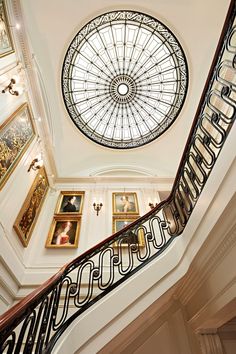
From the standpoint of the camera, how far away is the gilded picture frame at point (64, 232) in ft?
17.5

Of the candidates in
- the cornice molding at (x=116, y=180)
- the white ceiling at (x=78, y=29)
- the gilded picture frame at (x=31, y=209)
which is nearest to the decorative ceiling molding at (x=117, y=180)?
the cornice molding at (x=116, y=180)

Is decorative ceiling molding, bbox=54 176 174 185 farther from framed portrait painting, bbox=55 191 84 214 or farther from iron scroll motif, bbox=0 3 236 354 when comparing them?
iron scroll motif, bbox=0 3 236 354

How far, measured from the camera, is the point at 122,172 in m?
7.91

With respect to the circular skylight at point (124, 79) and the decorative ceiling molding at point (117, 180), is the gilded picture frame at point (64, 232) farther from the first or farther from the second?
the circular skylight at point (124, 79)

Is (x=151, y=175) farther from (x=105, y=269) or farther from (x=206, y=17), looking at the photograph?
(x=206, y=17)

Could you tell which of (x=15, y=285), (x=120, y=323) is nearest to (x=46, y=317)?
(x=120, y=323)

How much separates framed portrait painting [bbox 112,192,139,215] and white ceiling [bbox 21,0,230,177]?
1.30 meters

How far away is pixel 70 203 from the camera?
6480 millimetres

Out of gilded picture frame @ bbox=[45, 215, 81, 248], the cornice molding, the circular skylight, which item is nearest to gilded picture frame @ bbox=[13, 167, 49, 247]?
gilded picture frame @ bbox=[45, 215, 81, 248]

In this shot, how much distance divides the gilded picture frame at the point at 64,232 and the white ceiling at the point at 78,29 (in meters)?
2.10

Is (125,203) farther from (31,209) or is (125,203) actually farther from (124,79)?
(124,79)

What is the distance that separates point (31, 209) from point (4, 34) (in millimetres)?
4004

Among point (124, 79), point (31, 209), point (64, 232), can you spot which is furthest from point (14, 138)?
point (124, 79)

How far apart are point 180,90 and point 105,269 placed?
631 centimetres
